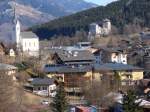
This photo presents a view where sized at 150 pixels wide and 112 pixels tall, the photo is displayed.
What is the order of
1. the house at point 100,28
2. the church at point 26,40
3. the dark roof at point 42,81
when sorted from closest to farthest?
the dark roof at point 42,81 < the church at point 26,40 < the house at point 100,28

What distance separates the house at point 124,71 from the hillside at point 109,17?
3797 cm

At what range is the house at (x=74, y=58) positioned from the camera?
3306 centimetres

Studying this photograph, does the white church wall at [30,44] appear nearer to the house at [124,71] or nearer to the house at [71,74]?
the house at [71,74]

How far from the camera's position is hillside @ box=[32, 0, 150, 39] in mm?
71688

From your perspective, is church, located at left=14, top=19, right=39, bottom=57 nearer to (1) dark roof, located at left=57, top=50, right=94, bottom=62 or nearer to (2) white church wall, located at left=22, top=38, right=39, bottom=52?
(2) white church wall, located at left=22, top=38, right=39, bottom=52

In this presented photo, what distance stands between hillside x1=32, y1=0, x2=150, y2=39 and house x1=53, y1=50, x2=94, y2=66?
33.5m

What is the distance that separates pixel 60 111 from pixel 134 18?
54.2 meters

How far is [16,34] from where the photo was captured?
47.6 meters

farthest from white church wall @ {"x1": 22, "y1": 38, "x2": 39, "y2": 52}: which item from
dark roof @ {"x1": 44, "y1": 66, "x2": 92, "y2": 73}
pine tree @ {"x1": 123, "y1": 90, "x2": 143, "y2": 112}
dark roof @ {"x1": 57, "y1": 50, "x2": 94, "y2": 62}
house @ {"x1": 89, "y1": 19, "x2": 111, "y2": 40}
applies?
pine tree @ {"x1": 123, "y1": 90, "x2": 143, "y2": 112}

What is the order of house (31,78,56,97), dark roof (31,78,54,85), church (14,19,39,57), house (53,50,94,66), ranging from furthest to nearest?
church (14,19,39,57) → house (53,50,94,66) → dark roof (31,78,54,85) → house (31,78,56,97)

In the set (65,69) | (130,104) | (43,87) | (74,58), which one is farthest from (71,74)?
(130,104)

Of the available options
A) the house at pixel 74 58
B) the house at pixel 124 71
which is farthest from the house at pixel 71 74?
the house at pixel 74 58

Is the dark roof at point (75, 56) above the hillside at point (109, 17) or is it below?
below

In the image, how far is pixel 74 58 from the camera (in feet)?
110
